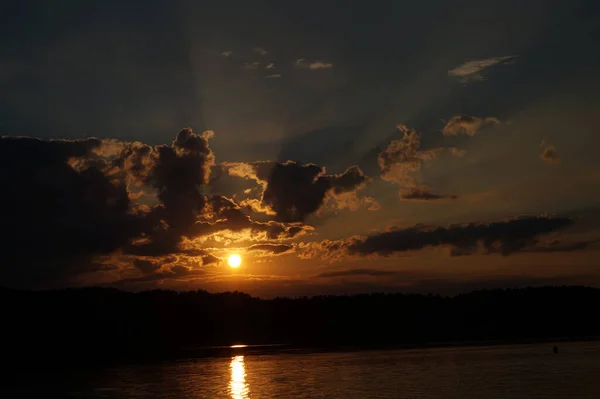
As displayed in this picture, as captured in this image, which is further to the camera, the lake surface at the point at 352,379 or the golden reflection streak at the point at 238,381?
the golden reflection streak at the point at 238,381

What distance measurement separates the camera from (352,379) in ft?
247

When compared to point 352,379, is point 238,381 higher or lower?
higher

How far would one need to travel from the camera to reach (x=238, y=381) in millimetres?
79250

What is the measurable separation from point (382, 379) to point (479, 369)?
54.7 ft

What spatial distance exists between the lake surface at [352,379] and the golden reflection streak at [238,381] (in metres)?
0.11

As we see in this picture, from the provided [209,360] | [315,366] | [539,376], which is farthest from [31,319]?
[539,376]

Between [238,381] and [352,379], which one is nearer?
[352,379]

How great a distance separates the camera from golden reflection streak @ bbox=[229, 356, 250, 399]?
66.2m

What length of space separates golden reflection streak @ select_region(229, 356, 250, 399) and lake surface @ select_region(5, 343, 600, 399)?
0.11m

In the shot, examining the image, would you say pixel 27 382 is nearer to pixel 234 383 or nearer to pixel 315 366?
pixel 234 383

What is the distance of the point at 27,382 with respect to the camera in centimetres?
8944

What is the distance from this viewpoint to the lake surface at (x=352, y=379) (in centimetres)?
6350

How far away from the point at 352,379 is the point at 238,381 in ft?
43.8

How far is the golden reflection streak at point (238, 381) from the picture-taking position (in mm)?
66162
